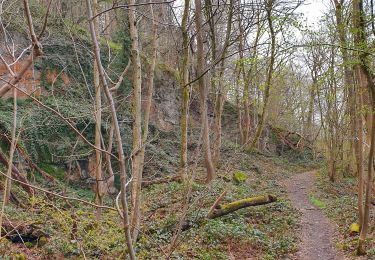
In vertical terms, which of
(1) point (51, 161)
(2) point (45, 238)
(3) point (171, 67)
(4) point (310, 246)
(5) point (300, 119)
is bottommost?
(4) point (310, 246)

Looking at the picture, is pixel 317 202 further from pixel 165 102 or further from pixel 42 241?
pixel 165 102

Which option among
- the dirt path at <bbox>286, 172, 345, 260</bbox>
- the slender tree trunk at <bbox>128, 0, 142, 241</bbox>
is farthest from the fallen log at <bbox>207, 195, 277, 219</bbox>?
the slender tree trunk at <bbox>128, 0, 142, 241</bbox>

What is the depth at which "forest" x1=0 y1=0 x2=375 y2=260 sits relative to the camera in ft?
16.4

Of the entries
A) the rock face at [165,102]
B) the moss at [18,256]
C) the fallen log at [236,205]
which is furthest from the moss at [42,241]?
the rock face at [165,102]

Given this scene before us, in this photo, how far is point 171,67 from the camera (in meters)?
23.5

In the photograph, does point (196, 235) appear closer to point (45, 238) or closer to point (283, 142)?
point (45, 238)

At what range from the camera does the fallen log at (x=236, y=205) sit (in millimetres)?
9476

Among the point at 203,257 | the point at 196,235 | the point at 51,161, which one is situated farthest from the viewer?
the point at 51,161

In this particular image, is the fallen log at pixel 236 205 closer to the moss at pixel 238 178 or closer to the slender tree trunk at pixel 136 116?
the slender tree trunk at pixel 136 116

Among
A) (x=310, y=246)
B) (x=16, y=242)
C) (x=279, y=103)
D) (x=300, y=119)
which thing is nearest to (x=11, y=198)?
(x=16, y=242)

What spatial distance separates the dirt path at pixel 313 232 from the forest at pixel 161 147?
6 cm

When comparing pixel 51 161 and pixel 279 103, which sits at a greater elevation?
pixel 279 103

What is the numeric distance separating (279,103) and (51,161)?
23.0m

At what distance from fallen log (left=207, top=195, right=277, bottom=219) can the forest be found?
6 cm
